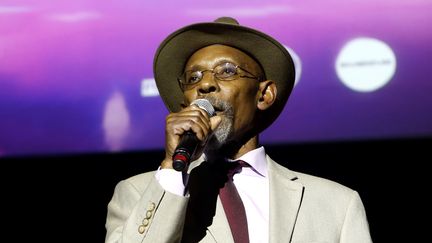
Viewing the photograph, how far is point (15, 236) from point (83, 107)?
65cm

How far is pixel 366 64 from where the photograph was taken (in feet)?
10.7

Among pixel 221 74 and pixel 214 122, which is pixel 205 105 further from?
pixel 221 74

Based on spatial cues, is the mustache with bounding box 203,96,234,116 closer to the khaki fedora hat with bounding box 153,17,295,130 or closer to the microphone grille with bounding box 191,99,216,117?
the microphone grille with bounding box 191,99,216,117

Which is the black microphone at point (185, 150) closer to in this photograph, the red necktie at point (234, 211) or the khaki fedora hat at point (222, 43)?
the red necktie at point (234, 211)

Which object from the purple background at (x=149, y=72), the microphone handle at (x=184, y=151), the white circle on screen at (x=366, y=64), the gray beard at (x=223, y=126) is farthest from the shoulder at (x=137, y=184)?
the white circle on screen at (x=366, y=64)

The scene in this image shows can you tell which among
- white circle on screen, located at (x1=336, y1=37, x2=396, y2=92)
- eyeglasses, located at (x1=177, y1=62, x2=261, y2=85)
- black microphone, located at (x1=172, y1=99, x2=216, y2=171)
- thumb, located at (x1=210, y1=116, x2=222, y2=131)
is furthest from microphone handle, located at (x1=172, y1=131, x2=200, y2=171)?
white circle on screen, located at (x1=336, y1=37, x2=396, y2=92)

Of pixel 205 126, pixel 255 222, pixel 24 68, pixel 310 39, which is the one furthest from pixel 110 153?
pixel 205 126

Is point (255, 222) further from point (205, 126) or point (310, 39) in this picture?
point (310, 39)

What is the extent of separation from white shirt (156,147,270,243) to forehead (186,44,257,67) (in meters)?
0.28

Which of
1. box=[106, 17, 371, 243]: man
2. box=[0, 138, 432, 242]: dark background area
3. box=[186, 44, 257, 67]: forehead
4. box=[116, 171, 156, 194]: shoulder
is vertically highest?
box=[186, 44, 257, 67]: forehead

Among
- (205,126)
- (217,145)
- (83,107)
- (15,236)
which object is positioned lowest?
(15,236)

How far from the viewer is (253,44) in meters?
2.56

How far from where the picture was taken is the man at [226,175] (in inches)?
78.8

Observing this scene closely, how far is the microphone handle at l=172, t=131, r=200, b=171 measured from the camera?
183 centimetres
